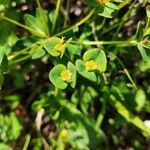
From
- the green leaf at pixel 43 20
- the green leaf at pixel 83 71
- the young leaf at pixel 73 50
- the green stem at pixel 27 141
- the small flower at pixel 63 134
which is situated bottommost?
the small flower at pixel 63 134

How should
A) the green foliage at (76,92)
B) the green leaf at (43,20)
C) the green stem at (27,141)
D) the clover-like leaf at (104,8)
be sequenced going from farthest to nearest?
the green stem at (27,141)
the green foliage at (76,92)
the green leaf at (43,20)
the clover-like leaf at (104,8)

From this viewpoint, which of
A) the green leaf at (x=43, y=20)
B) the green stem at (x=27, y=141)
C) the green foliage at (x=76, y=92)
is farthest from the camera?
the green stem at (x=27, y=141)

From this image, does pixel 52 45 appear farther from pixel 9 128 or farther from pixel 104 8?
pixel 9 128

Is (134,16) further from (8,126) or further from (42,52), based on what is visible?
(8,126)

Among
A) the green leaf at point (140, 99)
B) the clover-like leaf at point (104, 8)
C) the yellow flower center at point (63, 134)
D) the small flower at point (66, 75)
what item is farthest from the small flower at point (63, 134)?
the clover-like leaf at point (104, 8)

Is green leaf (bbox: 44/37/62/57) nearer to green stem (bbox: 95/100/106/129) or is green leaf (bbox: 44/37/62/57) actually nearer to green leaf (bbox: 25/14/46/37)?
green leaf (bbox: 25/14/46/37)

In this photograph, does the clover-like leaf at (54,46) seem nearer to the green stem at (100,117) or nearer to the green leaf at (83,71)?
the green leaf at (83,71)

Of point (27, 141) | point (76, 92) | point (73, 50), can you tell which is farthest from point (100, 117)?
point (73, 50)
